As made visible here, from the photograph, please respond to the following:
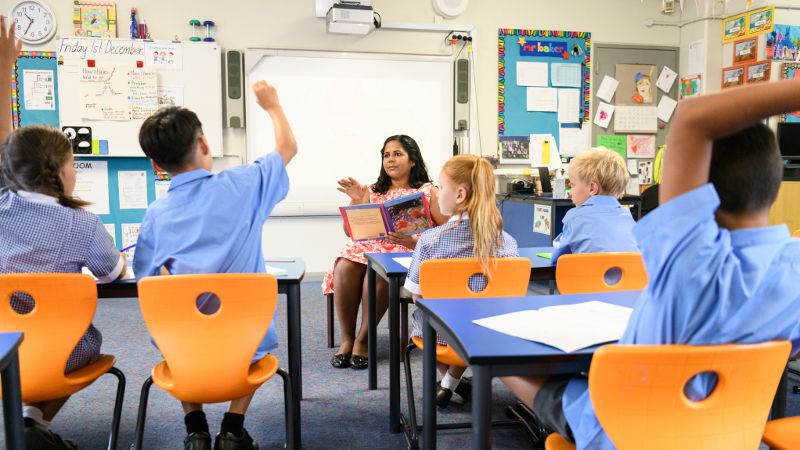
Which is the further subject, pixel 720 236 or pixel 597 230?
pixel 597 230

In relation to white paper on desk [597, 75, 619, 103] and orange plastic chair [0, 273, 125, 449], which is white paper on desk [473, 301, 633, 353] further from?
A: white paper on desk [597, 75, 619, 103]

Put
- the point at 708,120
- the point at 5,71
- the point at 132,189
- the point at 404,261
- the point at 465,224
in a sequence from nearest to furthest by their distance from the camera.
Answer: the point at 708,120 < the point at 5,71 < the point at 465,224 < the point at 404,261 < the point at 132,189

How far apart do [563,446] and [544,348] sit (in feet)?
0.77

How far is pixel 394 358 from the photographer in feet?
6.87

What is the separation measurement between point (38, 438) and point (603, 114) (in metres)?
5.08

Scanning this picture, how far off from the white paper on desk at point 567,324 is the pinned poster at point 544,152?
419cm

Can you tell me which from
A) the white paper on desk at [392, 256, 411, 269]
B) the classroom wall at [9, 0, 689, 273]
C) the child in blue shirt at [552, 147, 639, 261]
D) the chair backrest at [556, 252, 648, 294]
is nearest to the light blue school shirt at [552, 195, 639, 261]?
the child in blue shirt at [552, 147, 639, 261]

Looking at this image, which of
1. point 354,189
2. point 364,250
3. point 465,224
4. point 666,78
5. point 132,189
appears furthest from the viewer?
point 666,78

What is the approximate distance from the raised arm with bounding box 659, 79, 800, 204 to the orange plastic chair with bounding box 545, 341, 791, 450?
9.3 inches


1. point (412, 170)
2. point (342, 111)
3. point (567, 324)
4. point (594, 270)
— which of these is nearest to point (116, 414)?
point (567, 324)

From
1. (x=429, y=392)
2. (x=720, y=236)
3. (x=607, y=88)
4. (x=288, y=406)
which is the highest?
(x=607, y=88)

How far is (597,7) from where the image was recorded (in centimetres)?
542

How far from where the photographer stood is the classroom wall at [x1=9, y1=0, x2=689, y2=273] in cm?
466

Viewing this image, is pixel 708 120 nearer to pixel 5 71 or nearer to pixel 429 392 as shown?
pixel 429 392
